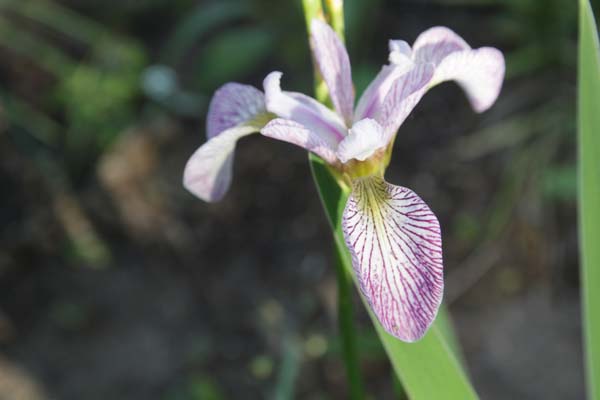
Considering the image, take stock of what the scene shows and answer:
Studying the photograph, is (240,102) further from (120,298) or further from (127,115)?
(127,115)

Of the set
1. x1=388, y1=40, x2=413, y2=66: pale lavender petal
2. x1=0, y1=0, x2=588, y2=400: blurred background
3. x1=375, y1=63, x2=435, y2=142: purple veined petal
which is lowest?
x1=0, y1=0, x2=588, y2=400: blurred background

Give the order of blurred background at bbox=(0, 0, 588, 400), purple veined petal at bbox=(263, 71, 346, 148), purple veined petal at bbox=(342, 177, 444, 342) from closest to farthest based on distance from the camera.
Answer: purple veined petal at bbox=(342, 177, 444, 342) < purple veined petal at bbox=(263, 71, 346, 148) < blurred background at bbox=(0, 0, 588, 400)

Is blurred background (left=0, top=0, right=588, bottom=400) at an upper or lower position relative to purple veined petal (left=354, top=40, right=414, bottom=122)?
lower

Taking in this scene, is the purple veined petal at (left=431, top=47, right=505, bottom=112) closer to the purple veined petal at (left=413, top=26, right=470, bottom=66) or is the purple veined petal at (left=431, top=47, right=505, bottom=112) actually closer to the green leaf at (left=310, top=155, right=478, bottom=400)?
Answer: the purple veined petal at (left=413, top=26, right=470, bottom=66)

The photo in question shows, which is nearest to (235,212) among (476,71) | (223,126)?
(223,126)

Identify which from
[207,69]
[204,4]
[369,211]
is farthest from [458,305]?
[204,4]

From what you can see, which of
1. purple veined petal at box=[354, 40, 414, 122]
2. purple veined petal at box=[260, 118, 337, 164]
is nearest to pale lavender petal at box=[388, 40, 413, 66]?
purple veined petal at box=[354, 40, 414, 122]
